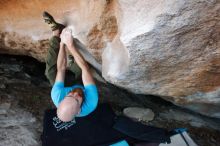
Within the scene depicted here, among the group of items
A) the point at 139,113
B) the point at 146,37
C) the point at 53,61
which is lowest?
the point at 139,113

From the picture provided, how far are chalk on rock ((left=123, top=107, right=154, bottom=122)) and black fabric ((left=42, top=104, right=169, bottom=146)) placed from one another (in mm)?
374

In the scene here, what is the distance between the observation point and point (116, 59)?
2852 mm

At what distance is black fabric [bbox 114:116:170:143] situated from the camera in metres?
3.30

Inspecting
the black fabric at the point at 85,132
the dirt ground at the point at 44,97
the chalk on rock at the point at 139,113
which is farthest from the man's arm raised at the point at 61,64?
the chalk on rock at the point at 139,113

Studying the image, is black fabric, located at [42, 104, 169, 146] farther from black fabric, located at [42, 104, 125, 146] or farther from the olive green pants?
the olive green pants

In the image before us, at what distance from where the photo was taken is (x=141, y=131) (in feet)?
11.1

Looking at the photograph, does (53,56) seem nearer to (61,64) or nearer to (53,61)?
(53,61)

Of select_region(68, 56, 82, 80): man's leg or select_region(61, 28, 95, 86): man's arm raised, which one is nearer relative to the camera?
select_region(61, 28, 95, 86): man's arm raised

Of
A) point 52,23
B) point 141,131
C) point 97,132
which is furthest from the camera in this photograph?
point 97,132

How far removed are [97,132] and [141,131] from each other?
47 cm

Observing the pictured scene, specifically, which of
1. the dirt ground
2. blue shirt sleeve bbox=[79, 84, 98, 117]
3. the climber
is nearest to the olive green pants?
the climber

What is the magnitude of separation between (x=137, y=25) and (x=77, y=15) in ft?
2.74

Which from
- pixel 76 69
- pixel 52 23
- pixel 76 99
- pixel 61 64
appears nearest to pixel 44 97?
pixel 76 69

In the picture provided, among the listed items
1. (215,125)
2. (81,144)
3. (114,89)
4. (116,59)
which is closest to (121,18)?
(116,59)
